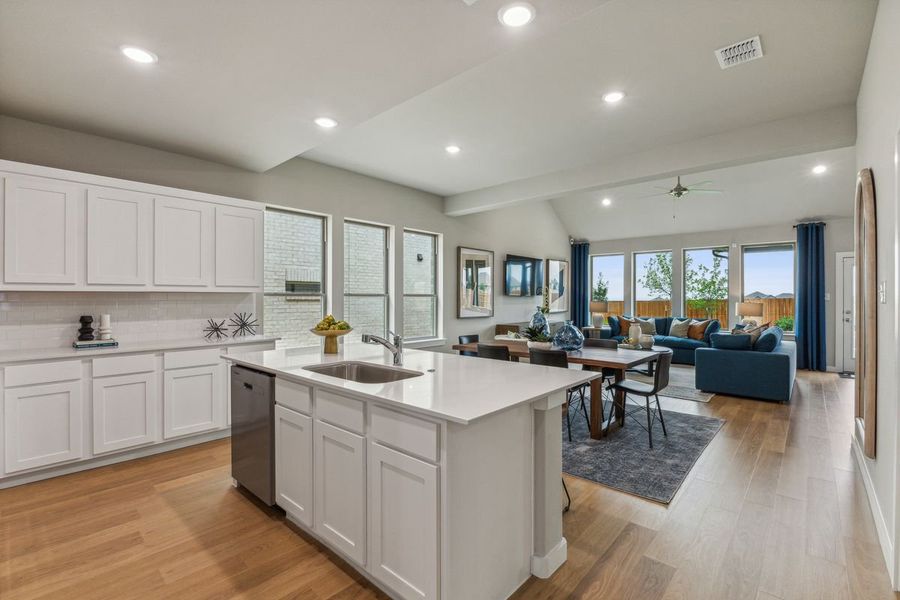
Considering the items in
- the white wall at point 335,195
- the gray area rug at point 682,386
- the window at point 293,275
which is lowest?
the gray area rug at point 682,386

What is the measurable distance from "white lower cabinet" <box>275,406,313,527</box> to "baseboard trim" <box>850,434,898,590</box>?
108 inches

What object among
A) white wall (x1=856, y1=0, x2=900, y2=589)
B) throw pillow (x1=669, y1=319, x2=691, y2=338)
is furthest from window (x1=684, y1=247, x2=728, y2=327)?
white wall (x1=856, y1=0, x2=900, y2=589)

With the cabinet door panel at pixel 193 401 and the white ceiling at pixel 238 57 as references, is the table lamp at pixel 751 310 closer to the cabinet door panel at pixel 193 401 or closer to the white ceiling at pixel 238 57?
the white ceiling at pixel 238 57

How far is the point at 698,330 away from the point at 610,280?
7.88 ft

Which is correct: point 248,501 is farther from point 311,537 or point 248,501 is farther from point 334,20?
point 334,20

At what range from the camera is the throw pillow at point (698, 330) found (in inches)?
306

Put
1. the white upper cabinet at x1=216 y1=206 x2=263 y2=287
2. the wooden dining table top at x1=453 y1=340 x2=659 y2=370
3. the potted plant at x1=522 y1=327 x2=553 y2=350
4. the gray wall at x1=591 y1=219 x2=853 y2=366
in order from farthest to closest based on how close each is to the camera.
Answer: the gray wall at x1=591 y1=219 x2=853 y2=366 < the potted plant at x1=522 y1=327 x2=553 y2=350 < the white upper cabinet at x1=216 y1=206 x2=263 y2=287 < the wooden dining table top at x1=453 y1=340 x2=659 y2=370

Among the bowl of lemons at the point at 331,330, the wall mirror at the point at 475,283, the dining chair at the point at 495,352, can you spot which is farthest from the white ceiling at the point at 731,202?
the bowl of lemons at the point at 331,330

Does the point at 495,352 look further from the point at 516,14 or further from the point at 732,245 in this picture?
the point at 732,245

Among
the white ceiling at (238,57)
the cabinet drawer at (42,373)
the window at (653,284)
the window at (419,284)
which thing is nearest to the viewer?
the white ceiling at (238,57)

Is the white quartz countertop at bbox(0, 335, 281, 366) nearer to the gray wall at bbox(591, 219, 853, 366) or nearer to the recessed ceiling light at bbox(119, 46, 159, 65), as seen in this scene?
the recessed ceiling light at bbox(119, 46, 159, 65)

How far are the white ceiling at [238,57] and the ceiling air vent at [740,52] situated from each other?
1414 millimetres

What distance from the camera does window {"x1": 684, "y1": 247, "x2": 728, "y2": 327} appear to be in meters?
8.36

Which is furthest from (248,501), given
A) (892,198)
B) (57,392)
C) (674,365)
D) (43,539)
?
(674,365)
